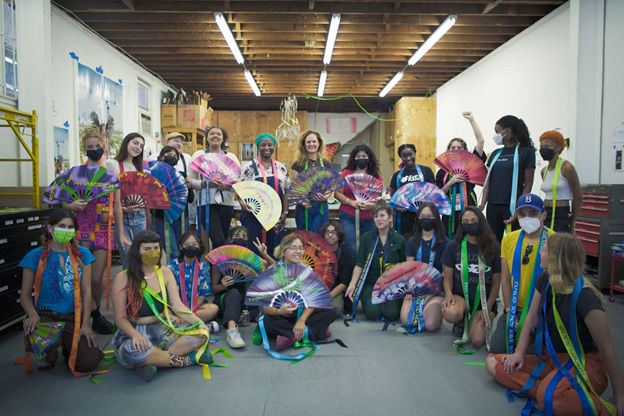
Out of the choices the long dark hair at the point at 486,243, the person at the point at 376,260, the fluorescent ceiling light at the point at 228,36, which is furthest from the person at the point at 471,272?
the fluorescent ceiling light at the point at 228,36

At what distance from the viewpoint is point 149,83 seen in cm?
877

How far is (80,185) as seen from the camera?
3088 mm

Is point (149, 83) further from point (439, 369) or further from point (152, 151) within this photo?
point (439, 369)

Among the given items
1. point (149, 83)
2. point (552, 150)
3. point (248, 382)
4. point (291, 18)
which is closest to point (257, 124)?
point (149, 83)

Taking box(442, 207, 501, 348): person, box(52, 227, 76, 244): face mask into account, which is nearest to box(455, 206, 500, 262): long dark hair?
box(442, 207, 501, 348): person

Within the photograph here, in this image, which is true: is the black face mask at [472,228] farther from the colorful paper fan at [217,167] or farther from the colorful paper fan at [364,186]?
the colorful paper fan at [217,167]

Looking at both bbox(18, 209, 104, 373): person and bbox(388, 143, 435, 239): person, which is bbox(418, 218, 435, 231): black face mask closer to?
bbox(388, 143, 435, 239): person

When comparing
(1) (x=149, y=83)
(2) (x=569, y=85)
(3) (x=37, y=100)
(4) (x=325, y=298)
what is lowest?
(4) (x=325, y=298)

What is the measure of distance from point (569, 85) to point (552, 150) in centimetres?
227

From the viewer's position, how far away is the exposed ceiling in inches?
225

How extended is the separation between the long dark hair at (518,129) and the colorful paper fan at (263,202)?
6.68ft

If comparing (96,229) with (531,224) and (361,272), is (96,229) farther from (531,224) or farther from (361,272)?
(531,224)

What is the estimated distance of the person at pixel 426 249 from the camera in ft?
10.5

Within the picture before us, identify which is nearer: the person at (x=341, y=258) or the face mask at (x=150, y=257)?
the face mask at (x=150, y=257)
